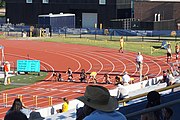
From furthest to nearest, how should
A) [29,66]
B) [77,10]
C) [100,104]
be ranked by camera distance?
1. [77,10]
2. [29,66]
3. [100,104]

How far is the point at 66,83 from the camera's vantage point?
93.6 feet

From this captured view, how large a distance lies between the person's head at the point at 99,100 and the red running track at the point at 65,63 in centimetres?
1639

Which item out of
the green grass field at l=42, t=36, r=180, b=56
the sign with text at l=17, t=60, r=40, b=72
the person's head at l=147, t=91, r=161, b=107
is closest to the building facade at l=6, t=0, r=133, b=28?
the green grass field at l=42, t=36, r=180, b=56

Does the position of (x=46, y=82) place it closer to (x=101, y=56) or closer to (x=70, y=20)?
(x=101, y=56)

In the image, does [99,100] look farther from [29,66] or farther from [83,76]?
[29,66]

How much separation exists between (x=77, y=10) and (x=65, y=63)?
39.0 m

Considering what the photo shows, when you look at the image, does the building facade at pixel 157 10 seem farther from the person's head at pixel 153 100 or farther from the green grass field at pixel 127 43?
the person's head at pixel 153 100

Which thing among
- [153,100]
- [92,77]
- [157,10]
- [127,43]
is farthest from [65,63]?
[157,10]

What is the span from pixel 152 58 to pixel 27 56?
9.16 meters

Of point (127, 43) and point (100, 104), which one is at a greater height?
point (100, 104)

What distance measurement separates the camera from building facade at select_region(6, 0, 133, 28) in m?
71.4

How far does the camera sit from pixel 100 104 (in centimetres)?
447

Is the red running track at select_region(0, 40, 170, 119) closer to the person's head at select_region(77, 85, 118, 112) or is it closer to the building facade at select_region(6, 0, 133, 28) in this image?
the person's head at select_region(77, 85, 118, 112)

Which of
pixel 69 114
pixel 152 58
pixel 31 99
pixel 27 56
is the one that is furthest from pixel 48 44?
pixel 69 114
